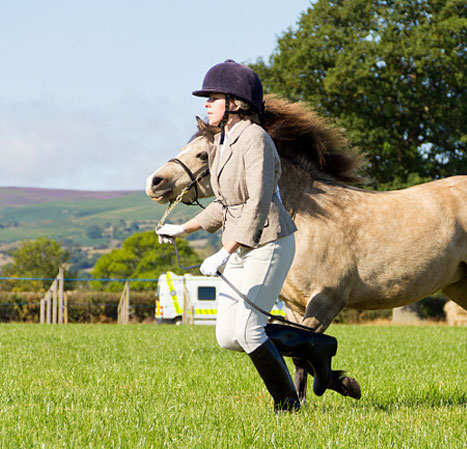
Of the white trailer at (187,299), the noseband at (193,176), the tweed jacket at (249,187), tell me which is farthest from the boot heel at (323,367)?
the white trailer at (187,299)

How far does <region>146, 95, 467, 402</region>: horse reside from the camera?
5.05 meters

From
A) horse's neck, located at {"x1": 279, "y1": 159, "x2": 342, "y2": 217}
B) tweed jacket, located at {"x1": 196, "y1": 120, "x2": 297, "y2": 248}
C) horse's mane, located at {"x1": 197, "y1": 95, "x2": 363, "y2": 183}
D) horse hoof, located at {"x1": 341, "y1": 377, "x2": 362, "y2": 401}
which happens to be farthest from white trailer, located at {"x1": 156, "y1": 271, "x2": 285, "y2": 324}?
tweed jacket, located at {"x1": 196, "y1": 120, "x2": 297, "y2": 248}

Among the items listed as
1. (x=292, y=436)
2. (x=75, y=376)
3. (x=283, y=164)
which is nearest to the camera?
(x=292, y=436)

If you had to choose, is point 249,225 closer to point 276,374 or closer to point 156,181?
point 276,374

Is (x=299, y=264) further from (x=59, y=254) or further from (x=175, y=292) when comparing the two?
(x=59, y=254)

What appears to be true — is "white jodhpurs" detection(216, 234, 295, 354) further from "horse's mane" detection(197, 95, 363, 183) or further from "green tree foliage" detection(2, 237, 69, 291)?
"green tree foliage" detection(2, 237, 69, 291)

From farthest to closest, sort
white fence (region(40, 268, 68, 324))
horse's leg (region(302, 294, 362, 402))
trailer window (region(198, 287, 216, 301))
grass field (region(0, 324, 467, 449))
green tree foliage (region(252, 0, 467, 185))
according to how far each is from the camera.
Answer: trailer window (region(198, 287, 216, 301))
green tree foliage (region(252, 0, 467, 185))
white fence (region(40, 268, 68, 324))
horse's leg (region(302, 294, 362, 402))
grass field (region(0, 324, 467, 449))

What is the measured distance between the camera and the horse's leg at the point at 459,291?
5707 mm

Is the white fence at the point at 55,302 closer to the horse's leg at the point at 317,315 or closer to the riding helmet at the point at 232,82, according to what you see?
the horse's leg at the point at 317,315

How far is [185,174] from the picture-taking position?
18.3 feet

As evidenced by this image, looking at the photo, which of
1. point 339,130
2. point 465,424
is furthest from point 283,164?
point 465,424

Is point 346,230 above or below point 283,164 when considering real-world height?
below

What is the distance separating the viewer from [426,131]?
31094mm

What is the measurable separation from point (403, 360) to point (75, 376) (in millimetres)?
5258
